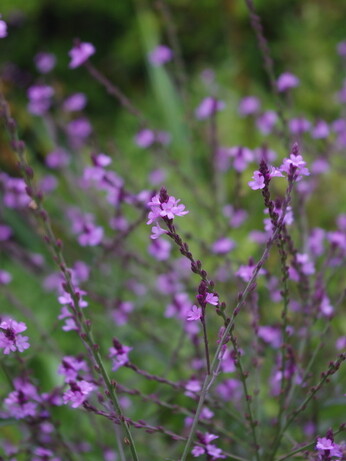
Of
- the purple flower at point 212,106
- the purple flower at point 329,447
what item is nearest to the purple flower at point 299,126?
the purple flower at point 212,106

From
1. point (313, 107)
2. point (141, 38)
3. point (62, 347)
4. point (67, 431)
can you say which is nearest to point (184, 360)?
point (67, 431)

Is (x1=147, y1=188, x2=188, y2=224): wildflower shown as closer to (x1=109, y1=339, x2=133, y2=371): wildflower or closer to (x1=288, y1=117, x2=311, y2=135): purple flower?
(x1=109, y1=339, x2=133, y2=371): wildflower

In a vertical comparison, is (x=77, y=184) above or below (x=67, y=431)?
above

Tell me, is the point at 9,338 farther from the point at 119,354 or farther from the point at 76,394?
the point at 119,354

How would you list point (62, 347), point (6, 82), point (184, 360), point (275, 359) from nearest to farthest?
point (275, 359)
point (184, 360)
point (62, 347)
point (6, 82)

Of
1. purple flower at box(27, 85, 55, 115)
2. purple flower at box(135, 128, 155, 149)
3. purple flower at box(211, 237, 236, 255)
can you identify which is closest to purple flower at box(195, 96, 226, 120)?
purple flower at box(135, 128, 155, 149)

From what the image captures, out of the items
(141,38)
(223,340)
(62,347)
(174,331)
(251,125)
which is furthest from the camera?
(141,38)

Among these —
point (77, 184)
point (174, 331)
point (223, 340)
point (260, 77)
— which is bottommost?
point (223, 340)

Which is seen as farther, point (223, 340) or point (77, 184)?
point (77, 184)

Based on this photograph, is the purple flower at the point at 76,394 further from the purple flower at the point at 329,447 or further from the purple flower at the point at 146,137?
the purple flower at the point at 146,137

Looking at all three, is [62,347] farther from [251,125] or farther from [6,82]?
[251,125]

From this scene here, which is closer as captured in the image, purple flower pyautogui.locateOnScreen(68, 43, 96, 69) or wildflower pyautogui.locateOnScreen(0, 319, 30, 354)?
wildflower pyautogui.locateOnScreen(0, 319, 30, 354)
